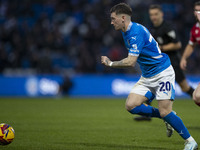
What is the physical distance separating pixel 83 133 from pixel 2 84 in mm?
12372

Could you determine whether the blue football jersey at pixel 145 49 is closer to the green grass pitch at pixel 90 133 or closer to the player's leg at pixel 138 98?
the player's leg at pixel 138 98

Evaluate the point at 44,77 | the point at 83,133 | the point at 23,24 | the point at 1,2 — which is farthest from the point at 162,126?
the point at 1,2

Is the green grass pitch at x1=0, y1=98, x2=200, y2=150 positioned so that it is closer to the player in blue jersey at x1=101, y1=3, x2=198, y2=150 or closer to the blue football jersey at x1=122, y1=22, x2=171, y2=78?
the player in blue jersey at x1=101, y1=3, x2=198, y2=150

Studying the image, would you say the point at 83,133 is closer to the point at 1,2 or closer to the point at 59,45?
the point at 59,45

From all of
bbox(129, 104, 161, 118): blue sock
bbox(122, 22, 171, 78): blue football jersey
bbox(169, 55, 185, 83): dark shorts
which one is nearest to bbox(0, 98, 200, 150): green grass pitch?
bbox(129, 104, 161, 118): blue sock

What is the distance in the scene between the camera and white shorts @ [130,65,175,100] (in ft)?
19.7

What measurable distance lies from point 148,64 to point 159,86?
0.38 m

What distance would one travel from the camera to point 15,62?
19.9 meters

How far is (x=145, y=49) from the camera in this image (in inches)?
239

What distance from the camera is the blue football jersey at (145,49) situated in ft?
19.2

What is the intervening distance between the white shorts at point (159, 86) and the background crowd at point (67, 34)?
1267cm

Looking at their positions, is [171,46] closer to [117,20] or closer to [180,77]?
[180,77]

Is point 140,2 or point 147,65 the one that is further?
point 140,2

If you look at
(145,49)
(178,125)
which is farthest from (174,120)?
(145,49)
